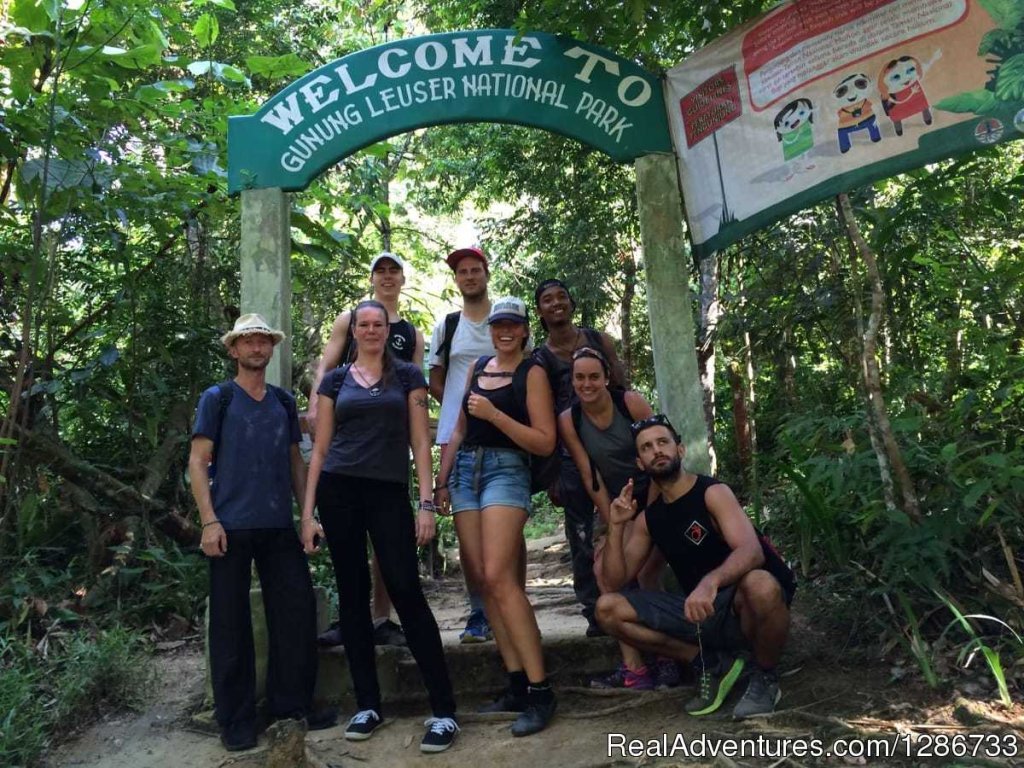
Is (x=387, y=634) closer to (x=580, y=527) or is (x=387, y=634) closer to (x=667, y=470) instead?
(x=580, y=527)

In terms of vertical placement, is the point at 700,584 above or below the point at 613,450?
below

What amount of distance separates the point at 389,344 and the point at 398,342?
0.46 ft

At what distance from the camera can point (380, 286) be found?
184 inches

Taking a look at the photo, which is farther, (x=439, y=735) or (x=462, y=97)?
(x=462, y=97)

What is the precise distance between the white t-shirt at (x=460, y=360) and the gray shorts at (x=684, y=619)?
4.46ft

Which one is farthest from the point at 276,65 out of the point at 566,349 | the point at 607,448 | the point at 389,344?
the point at 607,448

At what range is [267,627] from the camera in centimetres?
425

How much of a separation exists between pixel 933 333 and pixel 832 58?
7.58 ft

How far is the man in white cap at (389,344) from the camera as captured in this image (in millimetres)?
4508

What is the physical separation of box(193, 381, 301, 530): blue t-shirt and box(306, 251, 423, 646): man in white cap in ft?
1.11

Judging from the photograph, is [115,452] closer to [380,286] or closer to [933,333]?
[380,286]

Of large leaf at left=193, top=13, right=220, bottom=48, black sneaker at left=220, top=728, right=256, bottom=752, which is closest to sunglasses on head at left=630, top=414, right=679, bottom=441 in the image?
black sneaker at left=220, top=728, right=256, bottom=752

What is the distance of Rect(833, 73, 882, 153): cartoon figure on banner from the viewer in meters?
4.20

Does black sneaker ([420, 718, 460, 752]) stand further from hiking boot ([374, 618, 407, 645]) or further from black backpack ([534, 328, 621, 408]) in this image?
black backpack ([534, 328, 621, 408])
